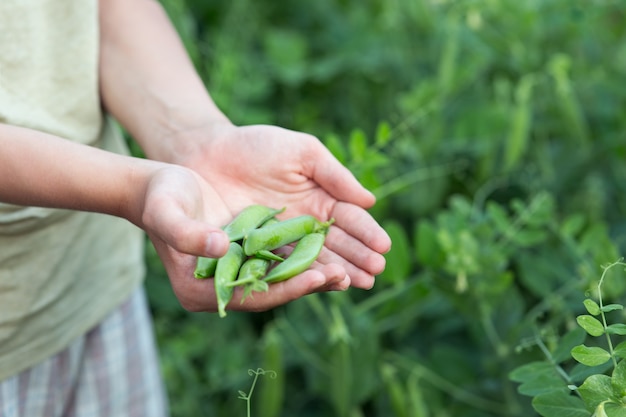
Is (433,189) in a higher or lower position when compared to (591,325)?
lower

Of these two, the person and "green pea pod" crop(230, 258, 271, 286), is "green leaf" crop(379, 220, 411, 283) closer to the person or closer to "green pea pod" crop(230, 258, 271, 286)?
the person

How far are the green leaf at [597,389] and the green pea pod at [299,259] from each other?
13.1 inches

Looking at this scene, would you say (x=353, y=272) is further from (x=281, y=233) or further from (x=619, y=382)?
(x=619, y=382)

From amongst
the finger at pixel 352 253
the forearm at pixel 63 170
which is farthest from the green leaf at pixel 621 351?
the forearm at pixel 63 170

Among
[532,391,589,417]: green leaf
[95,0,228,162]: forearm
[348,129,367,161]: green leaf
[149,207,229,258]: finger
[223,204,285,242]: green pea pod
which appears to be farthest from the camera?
[348,129,367,161]: green leaf

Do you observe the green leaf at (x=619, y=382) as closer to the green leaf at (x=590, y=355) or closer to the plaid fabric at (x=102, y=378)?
the green leaf at (x=590, y=355)

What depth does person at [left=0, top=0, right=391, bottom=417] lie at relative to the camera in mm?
1003

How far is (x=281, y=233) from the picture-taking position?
1084mm

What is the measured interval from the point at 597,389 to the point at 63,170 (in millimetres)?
654

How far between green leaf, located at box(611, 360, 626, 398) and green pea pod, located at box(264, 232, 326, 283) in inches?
14.1

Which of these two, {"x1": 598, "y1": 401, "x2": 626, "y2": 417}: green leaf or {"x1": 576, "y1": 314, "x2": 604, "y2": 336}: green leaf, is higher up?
{"x1": 576, "y1": 314, "x2": 604, "y2": 336}: green leaf

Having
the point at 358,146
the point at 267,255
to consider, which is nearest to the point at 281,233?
the point at 267,255

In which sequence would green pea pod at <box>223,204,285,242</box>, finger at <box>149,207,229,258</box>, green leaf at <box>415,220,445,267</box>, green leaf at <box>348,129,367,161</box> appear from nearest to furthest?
1. finger at <box>149,207,229,258</box>
2. green pea pod at <box>223,204,285,242</box>
3. green leaf at <box>348,129,367,161</box>
4. green leaf at <box>415,220,445,267</box>

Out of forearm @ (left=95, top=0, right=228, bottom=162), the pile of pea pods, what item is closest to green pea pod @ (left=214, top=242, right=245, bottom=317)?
the pile of pea pods
